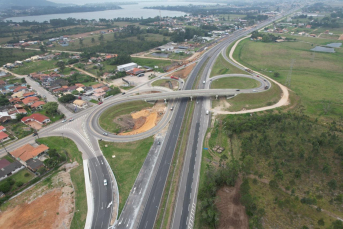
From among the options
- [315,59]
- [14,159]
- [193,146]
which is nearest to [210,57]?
[315,59]

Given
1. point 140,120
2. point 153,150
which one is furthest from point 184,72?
point 153,150

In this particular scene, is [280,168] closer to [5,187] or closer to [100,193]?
[100,193]

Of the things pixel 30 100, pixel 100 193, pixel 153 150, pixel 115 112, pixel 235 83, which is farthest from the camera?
pixel 235 83

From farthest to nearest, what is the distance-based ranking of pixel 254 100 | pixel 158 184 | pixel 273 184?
pixel 254 100, pixel 158 184, pixel 273 184

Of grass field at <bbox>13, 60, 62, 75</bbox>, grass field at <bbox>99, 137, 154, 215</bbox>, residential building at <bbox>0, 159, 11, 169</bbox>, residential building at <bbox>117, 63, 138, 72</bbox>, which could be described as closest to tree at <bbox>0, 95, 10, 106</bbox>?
residential building at <bbox>0, 159, 11, 169</bbox>

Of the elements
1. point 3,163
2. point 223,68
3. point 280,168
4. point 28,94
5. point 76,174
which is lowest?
point 76,174

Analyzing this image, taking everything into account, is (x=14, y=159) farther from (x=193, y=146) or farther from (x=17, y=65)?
(x=17, y=65)
